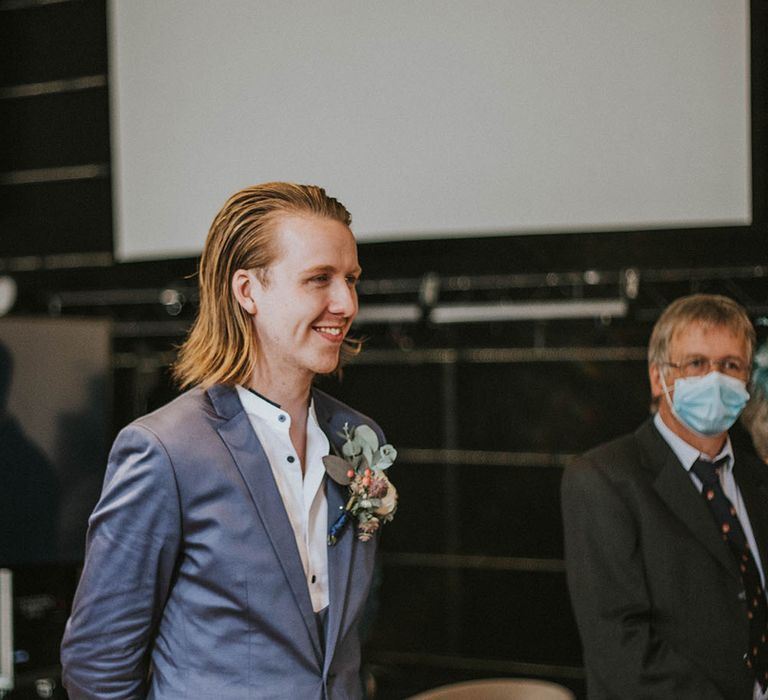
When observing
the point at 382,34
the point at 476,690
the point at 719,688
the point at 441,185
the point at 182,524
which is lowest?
the point at 476,690

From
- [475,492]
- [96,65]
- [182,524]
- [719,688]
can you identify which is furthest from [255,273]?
[96,65]

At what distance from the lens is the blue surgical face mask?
2.12 meters

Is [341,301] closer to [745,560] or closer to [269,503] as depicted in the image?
[269,503]

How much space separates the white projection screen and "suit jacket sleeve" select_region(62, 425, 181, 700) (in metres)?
2.28

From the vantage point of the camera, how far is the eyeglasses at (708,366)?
2.16m

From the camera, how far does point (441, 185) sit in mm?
3656

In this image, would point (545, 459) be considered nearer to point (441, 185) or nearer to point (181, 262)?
point (441, 185)

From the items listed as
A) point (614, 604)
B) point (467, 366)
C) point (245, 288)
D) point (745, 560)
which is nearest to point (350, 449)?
point (245, 288)

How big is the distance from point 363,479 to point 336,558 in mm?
169

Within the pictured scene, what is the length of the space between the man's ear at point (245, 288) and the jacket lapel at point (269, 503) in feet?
0.60

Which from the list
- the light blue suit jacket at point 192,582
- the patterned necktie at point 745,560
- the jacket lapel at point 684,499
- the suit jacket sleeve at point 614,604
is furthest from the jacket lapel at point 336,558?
the patterned necktie at point 745,560

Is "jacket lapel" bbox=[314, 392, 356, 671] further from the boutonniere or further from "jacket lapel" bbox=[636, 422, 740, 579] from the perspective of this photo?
"jacket lapel" bbox=[636, 422, 740, 579]

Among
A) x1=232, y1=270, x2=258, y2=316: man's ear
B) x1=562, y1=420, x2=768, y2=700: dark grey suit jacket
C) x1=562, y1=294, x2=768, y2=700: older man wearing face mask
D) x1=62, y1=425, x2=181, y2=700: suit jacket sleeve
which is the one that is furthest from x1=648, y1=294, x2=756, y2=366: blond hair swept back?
x1=62, y1=425, x2=181, y2=700: suit jacket sleeve

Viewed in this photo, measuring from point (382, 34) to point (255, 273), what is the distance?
227 centimetres
